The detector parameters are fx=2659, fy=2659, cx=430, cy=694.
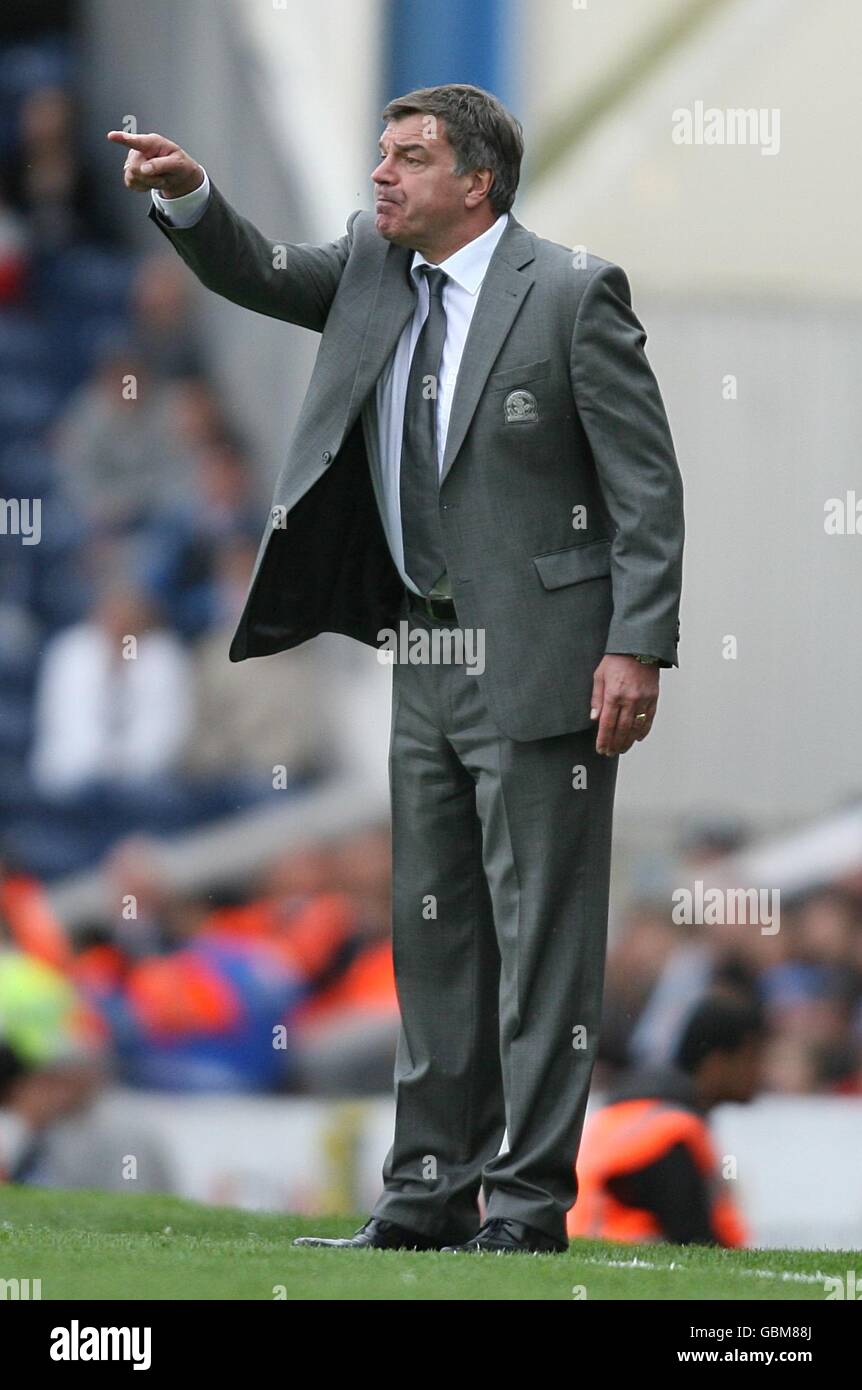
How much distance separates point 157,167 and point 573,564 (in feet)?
3.11

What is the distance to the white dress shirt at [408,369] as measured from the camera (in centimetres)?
455

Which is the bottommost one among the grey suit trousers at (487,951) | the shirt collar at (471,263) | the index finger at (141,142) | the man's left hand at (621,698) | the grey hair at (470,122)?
the grey suit trousers at (487,951)

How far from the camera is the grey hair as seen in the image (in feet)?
14.7

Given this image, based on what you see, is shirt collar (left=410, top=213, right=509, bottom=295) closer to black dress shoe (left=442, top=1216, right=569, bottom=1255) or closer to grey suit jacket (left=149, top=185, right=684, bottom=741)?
grey suit jacket (left=149, top=185, right=684, bottom=741)

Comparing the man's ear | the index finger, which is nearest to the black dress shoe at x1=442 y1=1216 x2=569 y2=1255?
the man's ear

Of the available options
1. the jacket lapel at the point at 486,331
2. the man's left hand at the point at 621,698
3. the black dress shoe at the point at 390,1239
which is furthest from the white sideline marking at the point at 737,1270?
the jacket lapel at the point at 486,331

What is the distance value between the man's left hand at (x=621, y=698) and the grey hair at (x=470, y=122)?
856mm

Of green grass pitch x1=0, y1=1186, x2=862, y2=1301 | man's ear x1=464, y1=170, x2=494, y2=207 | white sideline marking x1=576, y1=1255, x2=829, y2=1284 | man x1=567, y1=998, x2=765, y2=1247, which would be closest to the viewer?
green grass pitch x1=0, y1=1186, x2=862, y2=1301

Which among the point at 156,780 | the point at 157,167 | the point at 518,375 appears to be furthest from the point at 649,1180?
the point at 156,780

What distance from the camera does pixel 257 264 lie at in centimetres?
454

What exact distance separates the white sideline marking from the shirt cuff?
6.01 feet

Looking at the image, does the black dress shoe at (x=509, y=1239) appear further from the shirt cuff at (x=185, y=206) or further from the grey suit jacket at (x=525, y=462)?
the shirt cuff at (x=185, y=206)

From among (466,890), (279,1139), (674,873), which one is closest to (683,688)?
(674,873)

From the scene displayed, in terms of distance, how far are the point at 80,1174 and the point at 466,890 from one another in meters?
3.04
